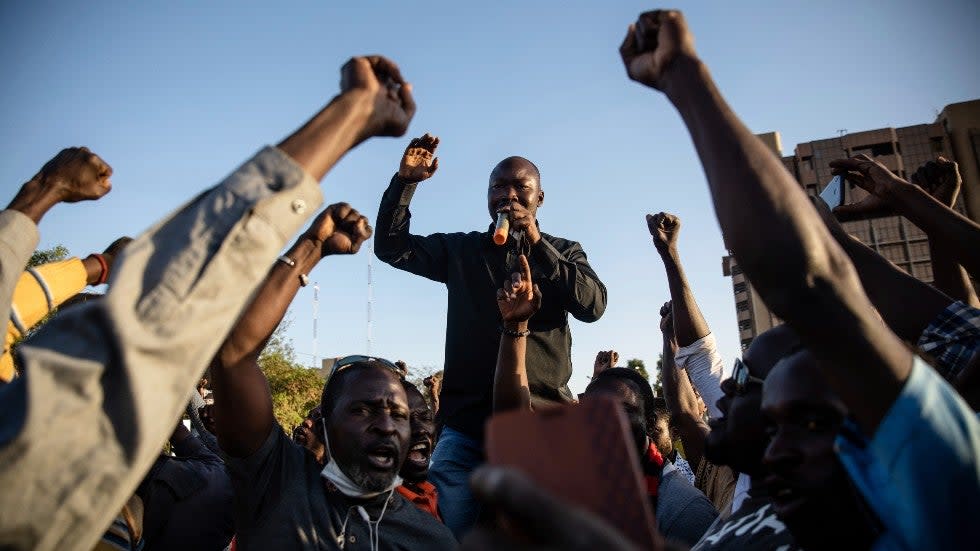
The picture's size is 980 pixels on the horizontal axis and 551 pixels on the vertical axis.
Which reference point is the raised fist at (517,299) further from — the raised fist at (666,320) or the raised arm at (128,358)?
the raised arm at (128,358)

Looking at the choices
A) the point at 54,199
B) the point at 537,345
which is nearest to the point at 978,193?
the point at 537,345

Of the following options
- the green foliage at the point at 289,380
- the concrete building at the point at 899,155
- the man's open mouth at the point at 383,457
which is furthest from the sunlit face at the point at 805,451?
the concrete building at the point at 899,155

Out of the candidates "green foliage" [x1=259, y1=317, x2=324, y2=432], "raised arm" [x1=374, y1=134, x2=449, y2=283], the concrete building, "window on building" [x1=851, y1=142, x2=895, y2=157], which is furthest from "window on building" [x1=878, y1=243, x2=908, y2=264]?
"raised arm" [x1=374, y1=134, x2=449, y2=283]

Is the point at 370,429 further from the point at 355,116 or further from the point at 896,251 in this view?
the point at 896,251

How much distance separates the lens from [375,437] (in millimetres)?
3084

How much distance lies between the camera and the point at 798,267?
1193 millimetres

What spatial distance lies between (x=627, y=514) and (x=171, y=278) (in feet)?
2.68

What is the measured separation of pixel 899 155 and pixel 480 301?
153ft

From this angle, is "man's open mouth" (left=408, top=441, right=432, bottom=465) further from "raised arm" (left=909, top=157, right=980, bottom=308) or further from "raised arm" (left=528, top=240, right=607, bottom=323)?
"raised arm" (left=909, top=157, right=980, bottom=308)

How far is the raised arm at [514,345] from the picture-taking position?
332 cm

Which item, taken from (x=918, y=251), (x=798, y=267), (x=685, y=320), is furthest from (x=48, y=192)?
(x=918, y=251)

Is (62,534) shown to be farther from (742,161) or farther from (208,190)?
(742,161)

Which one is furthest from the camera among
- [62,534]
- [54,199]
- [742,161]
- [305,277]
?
[305,277]

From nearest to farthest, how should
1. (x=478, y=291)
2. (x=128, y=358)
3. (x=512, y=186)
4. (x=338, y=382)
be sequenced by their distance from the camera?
(x=128, y=358) < (x=338, y=382) < (x=478, y=291) < (x=512, y=186)
